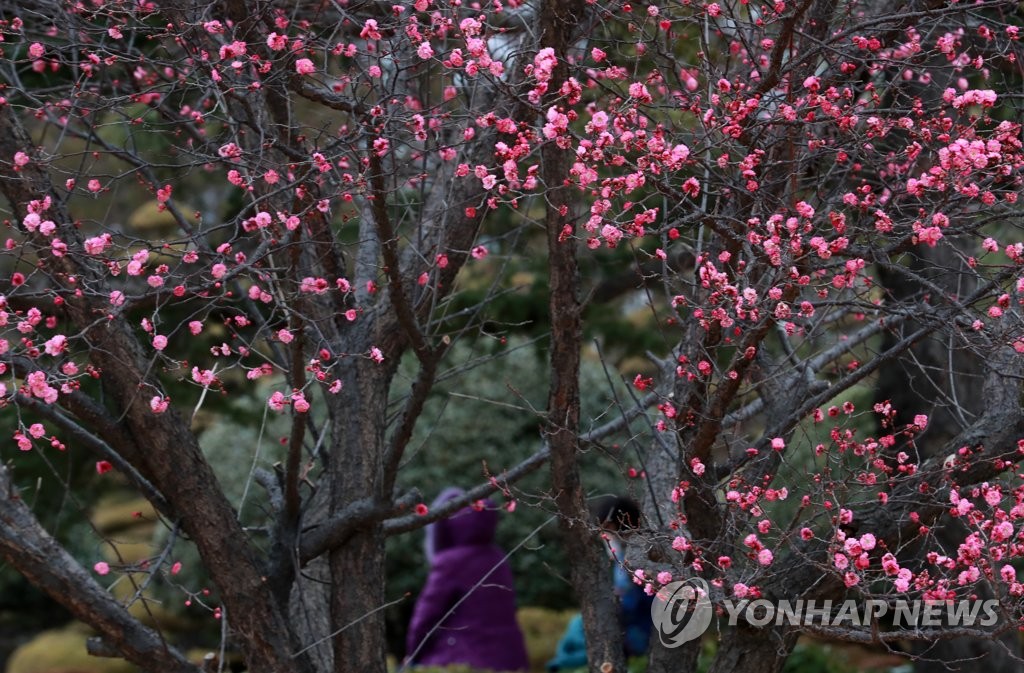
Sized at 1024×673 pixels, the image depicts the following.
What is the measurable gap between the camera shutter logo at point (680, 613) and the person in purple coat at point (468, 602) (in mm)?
3751

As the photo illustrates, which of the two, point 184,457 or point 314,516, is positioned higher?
point 184,457

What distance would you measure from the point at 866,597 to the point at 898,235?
1.15m

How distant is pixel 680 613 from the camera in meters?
3.65

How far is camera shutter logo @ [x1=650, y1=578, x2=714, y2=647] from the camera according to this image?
3.40 metres

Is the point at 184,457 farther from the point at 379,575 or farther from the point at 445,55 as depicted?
the point at 445,55

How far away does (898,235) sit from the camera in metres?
3.50

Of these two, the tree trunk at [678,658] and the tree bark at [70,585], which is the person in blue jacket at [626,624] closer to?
the tree trunk at [678,658]

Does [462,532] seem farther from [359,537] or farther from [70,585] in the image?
[70,585]

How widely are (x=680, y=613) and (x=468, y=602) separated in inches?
167

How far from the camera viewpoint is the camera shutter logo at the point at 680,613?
3402 millimetres

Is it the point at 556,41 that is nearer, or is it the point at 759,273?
the point at 556,41

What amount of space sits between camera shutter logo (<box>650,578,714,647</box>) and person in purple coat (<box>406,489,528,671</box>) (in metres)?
3.75

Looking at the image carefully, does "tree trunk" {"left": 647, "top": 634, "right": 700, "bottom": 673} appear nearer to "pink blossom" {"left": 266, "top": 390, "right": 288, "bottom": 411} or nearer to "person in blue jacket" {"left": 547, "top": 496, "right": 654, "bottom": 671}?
"pink blossom" {"left": 266, "top": 390, "right": 288, "bottom": 411}

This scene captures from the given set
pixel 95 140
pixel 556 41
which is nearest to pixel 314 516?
pixel 95 140
